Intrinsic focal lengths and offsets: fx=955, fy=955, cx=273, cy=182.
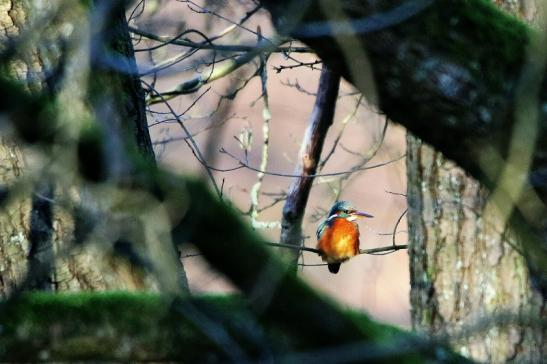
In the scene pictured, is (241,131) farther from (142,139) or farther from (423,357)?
(423,357)

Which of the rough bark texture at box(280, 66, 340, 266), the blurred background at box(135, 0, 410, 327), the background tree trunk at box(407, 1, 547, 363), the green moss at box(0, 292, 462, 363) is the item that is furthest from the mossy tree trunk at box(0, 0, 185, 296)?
the rough bark texture at box(280, 66, 340, 266)

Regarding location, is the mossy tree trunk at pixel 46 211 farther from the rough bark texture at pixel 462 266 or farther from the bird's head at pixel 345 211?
the bird's head at pixel 345 211

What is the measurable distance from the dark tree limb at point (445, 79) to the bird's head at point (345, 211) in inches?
172

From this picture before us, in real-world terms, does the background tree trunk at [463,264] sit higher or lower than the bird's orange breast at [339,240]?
lower

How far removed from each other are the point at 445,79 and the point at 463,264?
1.50 meters

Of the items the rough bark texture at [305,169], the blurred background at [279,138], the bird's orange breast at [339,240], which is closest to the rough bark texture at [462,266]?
the blurred background at [279,138]

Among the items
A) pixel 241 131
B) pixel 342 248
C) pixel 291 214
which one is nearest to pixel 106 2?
pixel 291 214

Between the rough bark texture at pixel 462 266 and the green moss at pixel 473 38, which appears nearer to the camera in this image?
the green moss at pixel 473 38

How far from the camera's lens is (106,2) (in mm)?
1754

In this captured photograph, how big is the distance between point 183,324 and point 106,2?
1417 millimetres

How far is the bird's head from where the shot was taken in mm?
6766

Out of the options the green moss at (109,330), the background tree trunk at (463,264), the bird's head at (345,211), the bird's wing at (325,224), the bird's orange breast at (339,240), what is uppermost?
the bird's head at (345,211)

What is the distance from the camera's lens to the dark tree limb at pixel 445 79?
2229 mm

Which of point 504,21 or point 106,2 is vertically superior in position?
point 504,21
